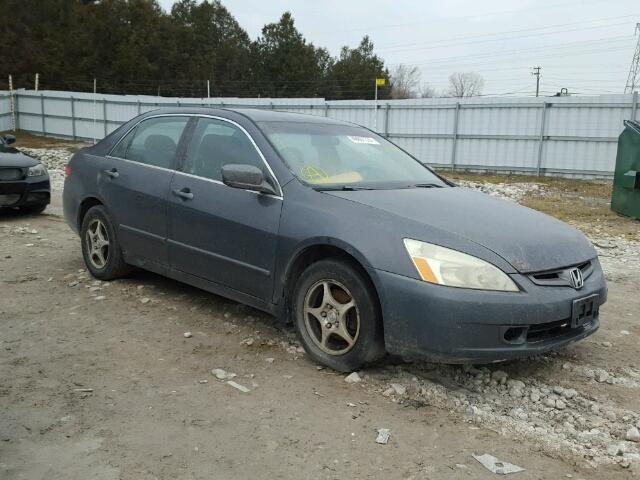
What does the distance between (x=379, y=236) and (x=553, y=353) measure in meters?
1.59

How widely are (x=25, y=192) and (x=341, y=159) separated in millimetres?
6091

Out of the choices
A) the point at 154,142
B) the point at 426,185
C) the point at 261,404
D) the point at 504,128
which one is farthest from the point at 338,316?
the point at 504,128

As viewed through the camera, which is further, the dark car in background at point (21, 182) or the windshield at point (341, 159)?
the dark car in background at point (21, 182)

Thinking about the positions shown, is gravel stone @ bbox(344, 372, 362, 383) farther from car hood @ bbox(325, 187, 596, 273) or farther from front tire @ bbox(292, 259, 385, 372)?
car hood @ bbox(325, 187, 596, 273)

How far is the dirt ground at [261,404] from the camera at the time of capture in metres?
2.72

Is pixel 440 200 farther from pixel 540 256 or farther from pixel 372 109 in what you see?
pixel 372 109

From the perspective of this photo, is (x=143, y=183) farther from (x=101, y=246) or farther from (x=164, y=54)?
(x=164, y=54)

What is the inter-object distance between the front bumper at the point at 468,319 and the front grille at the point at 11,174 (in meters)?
7.02

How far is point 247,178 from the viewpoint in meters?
3.89

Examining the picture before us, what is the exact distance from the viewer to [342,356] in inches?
140

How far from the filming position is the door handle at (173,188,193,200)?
444 cm

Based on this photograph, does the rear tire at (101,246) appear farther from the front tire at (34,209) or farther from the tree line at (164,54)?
the tree line at (164,54)

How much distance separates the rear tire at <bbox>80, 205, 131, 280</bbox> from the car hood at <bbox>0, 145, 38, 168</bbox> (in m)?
3.71

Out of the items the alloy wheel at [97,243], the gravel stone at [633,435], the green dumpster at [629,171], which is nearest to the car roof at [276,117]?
the alloy wheel at [97,243]
